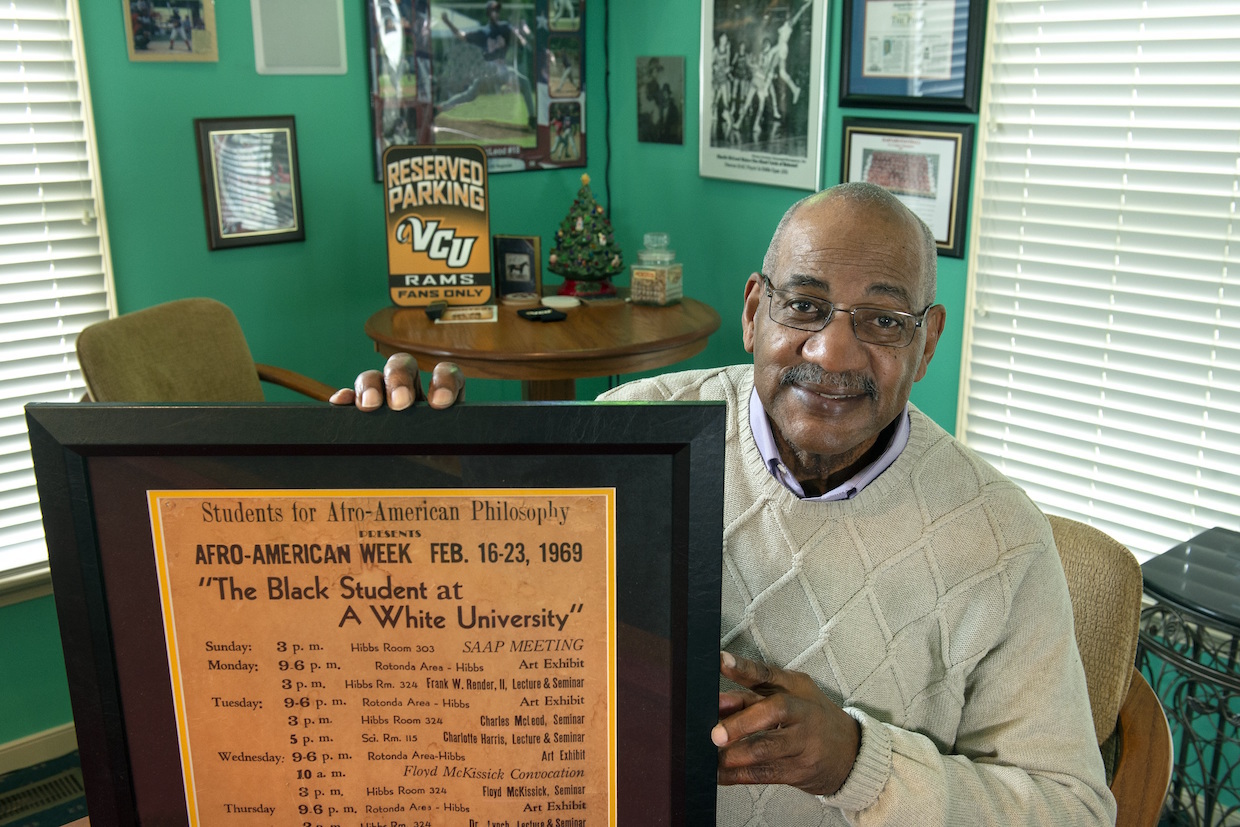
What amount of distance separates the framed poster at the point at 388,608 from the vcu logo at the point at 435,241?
2.22 meters

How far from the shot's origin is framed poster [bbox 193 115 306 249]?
2.86m

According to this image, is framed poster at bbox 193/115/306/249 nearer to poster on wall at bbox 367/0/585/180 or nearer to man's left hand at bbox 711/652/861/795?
poster on wall at bbox 367/0/585/180

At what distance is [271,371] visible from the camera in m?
2.70

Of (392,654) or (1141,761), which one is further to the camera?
(1141,761)

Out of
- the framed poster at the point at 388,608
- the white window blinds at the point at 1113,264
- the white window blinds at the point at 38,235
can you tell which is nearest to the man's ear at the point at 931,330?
the framed poster at the point at 388,608

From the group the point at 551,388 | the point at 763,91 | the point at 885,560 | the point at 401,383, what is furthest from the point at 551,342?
the point at 401,383

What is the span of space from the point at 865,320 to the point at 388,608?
679mm

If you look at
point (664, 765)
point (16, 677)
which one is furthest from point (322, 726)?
point (16, 677)

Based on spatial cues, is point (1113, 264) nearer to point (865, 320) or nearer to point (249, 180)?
point (865, 320)

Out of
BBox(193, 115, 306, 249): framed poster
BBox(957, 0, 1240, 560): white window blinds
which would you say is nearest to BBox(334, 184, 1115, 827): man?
BBox(957, 0, 1240, 560): white window blinds

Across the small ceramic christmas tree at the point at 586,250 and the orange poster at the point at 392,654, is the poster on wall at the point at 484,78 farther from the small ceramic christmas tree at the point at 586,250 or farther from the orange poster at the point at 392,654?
the orange poster at the point at 392,654

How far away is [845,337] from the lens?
121 centimetres

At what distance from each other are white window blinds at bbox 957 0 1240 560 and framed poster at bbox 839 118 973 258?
47mm

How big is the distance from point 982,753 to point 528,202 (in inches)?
110
